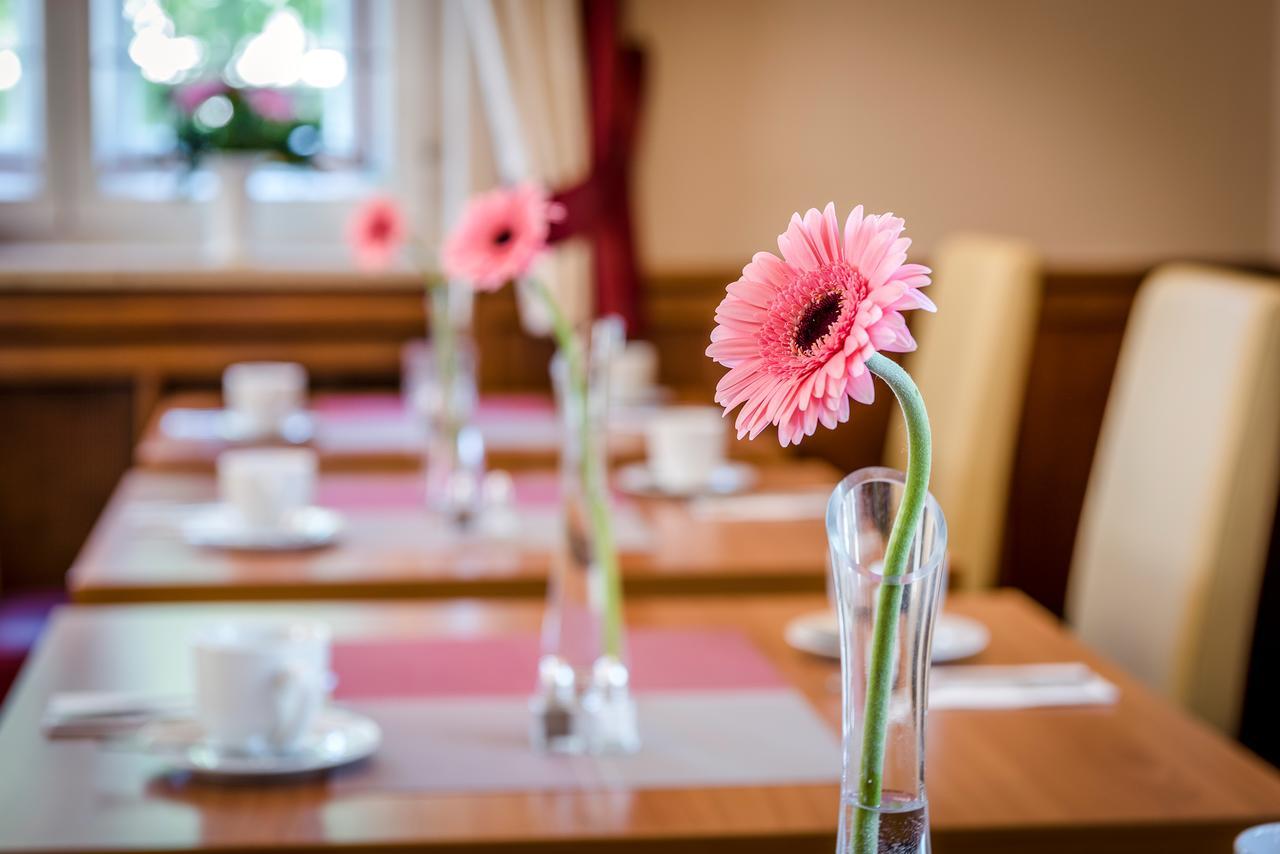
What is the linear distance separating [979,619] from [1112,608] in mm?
474

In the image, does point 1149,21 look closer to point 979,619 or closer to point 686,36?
point 686,36

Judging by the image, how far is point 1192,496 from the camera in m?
1.82

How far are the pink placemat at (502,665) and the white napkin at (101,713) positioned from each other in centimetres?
13

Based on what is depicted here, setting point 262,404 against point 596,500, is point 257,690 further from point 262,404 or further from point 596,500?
point 262,404

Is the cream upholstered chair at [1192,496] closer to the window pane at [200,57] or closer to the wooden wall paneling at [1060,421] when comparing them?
the wooden wall paneling at [1060,421]

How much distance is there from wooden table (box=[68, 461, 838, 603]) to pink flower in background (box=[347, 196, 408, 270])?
1.04 feet

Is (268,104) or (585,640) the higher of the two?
(268,104)

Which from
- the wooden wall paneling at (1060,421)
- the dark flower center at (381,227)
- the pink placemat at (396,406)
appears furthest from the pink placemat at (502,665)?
the wooden wall paneling at (1060,421)

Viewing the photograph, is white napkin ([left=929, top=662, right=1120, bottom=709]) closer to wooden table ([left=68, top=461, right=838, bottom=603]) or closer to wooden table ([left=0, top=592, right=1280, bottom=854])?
wooden table ([left=0, top=592, right=1280, bottom=854])

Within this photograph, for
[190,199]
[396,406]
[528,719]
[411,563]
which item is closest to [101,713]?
[528,719]

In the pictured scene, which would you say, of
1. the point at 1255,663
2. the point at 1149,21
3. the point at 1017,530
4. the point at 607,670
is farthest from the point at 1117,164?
the point at 607,670

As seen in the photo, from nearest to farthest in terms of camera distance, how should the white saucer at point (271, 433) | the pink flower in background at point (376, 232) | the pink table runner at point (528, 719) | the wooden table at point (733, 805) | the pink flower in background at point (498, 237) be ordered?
1. the wooden table at point (733, 805)
2. the pink table runner at point (528, 719)
3. the pink flower in background at point (498, 237)
4. the pink flower in background at point (376, 232)
5. the white saucer at point (271, 433)

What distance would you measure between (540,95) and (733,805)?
8.99 ft

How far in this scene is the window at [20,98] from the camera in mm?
3768
